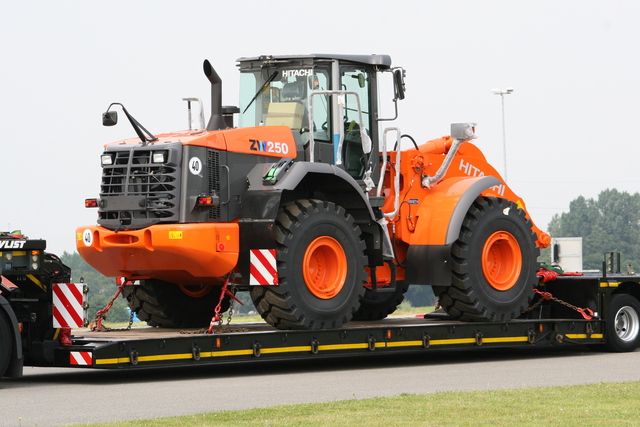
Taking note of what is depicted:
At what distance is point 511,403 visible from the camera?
1035 cm

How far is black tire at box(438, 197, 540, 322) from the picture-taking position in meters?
15.4

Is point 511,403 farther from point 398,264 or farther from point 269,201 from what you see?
point 398,264

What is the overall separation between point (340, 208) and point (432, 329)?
2.19 m

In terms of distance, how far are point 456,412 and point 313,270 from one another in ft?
15.1

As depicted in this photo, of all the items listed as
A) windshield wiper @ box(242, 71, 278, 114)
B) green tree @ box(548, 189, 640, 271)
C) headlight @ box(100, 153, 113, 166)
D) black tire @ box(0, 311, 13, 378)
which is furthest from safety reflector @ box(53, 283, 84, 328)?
green tree @ box(548, 189, 640, 271)

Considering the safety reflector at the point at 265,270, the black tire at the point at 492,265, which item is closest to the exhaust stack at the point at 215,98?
Result: the safety reflector at the point at 265,270

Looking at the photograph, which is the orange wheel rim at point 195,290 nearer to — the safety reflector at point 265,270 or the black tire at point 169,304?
the black tire at point 169,304

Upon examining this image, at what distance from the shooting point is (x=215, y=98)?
13.9 m

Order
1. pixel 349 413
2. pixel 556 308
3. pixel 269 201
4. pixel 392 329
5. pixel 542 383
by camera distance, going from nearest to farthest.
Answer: pixel 349 413, pixel 542 383, pixel 269 201, pixel 392 329, pixel 556 308

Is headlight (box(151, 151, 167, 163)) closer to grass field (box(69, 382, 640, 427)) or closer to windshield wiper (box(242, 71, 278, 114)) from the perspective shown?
windshield wiper (box(242, 71, 278, 114))

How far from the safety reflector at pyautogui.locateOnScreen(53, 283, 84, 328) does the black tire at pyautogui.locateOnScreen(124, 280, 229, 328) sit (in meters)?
2.15

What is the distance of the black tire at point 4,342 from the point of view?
40.5 feet

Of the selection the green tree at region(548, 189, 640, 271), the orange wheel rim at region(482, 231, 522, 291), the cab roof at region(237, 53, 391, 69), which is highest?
the cab roof at region(237, 53, 391, 69)

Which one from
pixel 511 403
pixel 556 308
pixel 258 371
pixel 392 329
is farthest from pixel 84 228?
pixel 556 308
